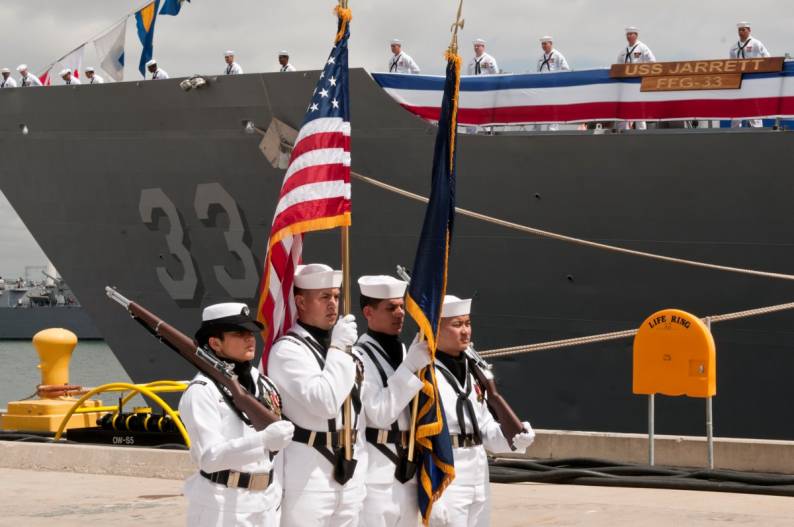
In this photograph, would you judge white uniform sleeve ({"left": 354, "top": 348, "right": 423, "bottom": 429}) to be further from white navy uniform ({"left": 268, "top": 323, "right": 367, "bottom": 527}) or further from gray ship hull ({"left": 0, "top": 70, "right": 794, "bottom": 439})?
gray ship hull ({"left": 0, "top": 70, "right": 794, "bottom": 439})

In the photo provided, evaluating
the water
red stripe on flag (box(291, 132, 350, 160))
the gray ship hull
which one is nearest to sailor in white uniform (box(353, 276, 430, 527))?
red stripe on flag (box(291, 132, 350, 160))

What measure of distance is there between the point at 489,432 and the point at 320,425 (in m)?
0.91

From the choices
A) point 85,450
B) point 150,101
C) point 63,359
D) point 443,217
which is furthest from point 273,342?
point 150,101

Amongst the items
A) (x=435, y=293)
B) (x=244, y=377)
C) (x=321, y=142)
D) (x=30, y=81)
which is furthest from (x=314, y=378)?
(x=30, y=81)

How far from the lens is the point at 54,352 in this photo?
34.6 ft

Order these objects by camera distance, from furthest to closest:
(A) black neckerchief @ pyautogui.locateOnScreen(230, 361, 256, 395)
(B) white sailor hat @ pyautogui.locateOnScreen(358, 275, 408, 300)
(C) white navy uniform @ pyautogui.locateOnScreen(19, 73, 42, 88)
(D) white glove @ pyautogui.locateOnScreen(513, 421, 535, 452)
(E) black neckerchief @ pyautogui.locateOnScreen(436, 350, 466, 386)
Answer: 1. (C) white navy uniform @ pyautogui.locateOnScreen(19, 73, 42, 88)
2. (E) black neckerchief @ pyautogui.locateOnScreen(436, 350, 466, 386)
3. (D) white glove @ pyautogui.locateOnScreen(513, 421, 535, 452)
4. (B) white sailor hat @ pyautogui.locateOnScreen(358, 275, 408, 300)
5. (A) black neckerchief @ pyautogui.locateOnScreen(230, 361, 256, 395)

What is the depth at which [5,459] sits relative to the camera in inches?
374

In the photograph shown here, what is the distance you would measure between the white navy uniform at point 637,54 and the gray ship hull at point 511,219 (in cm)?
117

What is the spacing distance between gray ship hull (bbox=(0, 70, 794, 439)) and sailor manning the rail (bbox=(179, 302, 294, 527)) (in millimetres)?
7882

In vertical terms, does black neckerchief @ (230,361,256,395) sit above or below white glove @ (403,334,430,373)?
below

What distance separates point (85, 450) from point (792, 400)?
627cm

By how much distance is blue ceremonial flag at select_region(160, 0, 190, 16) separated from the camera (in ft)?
48.0

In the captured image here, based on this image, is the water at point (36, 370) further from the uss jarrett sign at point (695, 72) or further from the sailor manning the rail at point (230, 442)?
the sailor manning the rail at point (230, 442)

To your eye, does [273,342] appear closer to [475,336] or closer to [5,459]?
[5,459]
